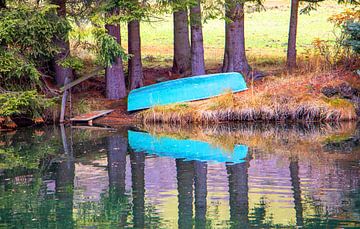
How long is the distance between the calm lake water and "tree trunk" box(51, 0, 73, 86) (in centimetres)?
281

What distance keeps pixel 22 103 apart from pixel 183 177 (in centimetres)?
783

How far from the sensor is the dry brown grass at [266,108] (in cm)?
2138

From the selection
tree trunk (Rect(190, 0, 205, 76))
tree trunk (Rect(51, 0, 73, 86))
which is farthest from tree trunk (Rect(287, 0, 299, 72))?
tree trunk (Rect(51, 0, 73, 86))

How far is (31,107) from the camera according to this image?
2103 centimetres

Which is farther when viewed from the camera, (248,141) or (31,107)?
(31,107)

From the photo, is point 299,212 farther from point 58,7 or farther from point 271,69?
point 271,69

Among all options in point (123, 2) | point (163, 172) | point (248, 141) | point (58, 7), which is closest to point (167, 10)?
point (123, 2)

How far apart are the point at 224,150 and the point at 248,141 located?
144 cm

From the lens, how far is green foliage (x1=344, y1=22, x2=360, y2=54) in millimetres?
21594

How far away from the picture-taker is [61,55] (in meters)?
22.7

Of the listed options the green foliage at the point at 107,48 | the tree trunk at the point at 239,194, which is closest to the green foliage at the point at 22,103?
the green foliage at the point at 107,48

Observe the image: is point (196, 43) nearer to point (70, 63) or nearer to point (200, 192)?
point (70, 63)

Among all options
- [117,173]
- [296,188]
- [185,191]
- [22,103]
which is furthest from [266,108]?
[185,191]

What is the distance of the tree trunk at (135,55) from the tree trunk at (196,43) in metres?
1.79
